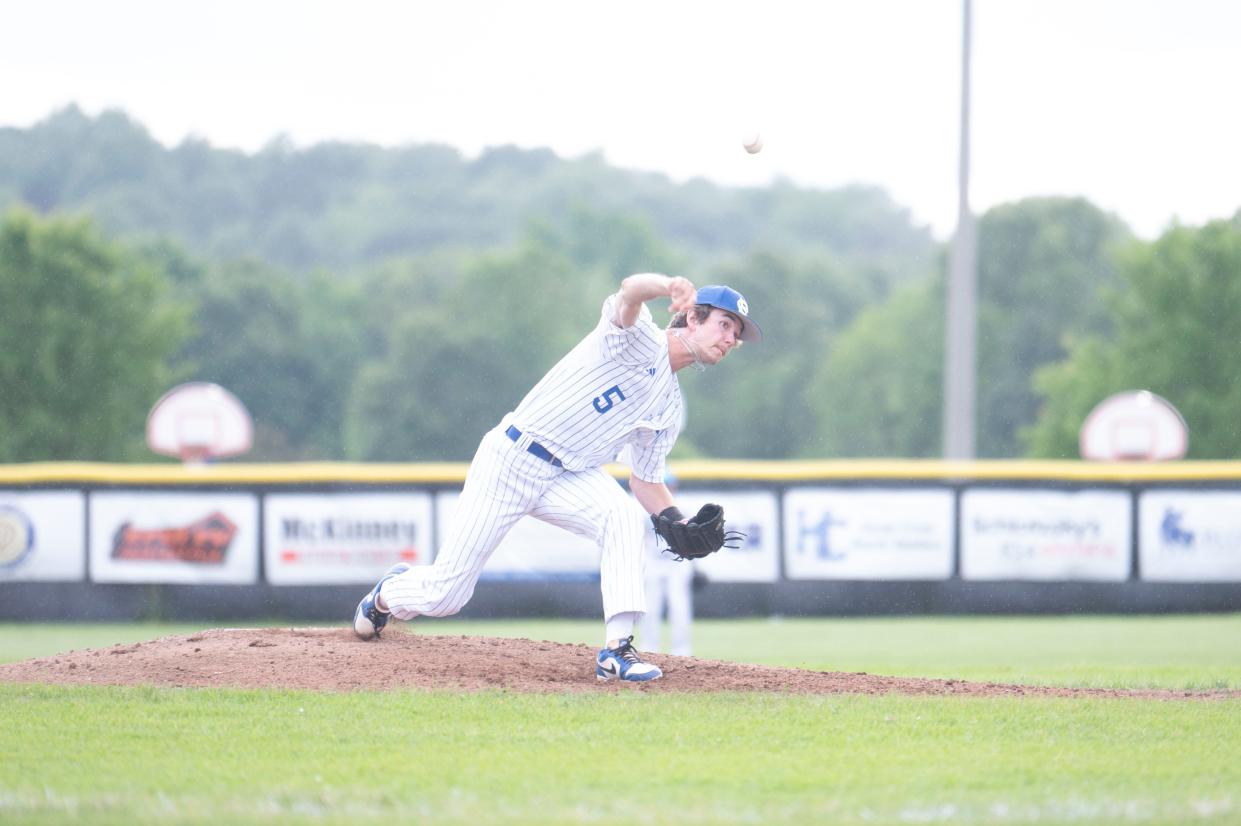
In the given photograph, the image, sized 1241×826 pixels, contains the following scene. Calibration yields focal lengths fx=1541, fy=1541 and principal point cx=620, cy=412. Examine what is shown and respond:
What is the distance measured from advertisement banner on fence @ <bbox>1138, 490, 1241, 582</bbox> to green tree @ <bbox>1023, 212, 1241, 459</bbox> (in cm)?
2428

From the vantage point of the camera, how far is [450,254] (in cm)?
6681

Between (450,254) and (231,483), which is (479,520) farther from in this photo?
(450,254)

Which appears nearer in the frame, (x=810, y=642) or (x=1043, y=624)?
(x=810, y=642)

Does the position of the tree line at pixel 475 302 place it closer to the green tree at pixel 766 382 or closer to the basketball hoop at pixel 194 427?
the green tree at pixel 766 382

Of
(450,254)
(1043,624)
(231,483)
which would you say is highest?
(450,254)

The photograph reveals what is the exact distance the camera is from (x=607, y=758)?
4750 mm

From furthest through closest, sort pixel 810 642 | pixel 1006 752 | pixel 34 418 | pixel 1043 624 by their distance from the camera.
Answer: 1. pixel 34 418
2. pixel 1043 624
3. pixel 810 642
4. pixel 1006 752

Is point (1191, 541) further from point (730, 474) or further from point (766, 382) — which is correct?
point (766, 382)

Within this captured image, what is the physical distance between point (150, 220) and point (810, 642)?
52497mm

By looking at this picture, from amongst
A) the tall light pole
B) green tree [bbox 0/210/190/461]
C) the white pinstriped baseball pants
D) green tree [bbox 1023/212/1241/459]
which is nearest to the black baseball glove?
the white pinstriped baseball pants

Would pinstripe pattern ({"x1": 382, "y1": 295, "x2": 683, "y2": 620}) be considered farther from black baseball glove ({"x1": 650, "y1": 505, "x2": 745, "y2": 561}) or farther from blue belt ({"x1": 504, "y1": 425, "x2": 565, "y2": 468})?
black baseball glove ({"x1": 650, "y1": 505, "x2": 745, "y2": 561})

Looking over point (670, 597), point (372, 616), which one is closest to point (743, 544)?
point (670, 597)

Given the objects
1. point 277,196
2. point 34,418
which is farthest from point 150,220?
point 34,418

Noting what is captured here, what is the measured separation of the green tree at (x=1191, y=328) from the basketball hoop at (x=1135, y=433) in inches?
656
